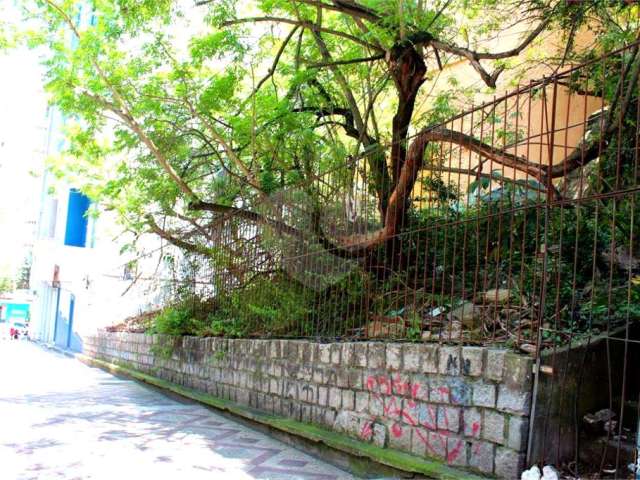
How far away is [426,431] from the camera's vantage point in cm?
486

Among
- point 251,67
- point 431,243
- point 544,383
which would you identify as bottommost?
point 544,383

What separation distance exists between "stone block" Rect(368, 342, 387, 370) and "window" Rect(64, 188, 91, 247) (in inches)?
887

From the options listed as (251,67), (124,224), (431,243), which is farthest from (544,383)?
(124,224)

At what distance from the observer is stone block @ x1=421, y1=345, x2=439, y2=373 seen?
486 cm

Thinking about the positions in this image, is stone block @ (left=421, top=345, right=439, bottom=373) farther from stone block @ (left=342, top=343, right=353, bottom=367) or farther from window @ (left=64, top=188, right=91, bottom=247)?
window @ (left=64, top=188, right=91, bottom=247)

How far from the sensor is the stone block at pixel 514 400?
159 inches

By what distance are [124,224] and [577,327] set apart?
9.97 metres

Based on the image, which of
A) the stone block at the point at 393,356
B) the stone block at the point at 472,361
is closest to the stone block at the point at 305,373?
the stone block at the point at 393,356

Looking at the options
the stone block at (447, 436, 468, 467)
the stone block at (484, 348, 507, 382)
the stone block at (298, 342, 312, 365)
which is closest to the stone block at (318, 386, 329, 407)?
the stone block at (298, 342, 312, 365)

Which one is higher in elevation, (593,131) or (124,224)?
(593,131)

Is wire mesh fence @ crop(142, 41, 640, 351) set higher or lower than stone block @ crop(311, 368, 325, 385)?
higher

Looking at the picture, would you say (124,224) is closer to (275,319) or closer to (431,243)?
(275,319)

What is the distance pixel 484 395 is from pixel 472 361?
0.88 ft

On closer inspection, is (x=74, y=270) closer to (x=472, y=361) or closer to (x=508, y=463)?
(x=472, y=361)
